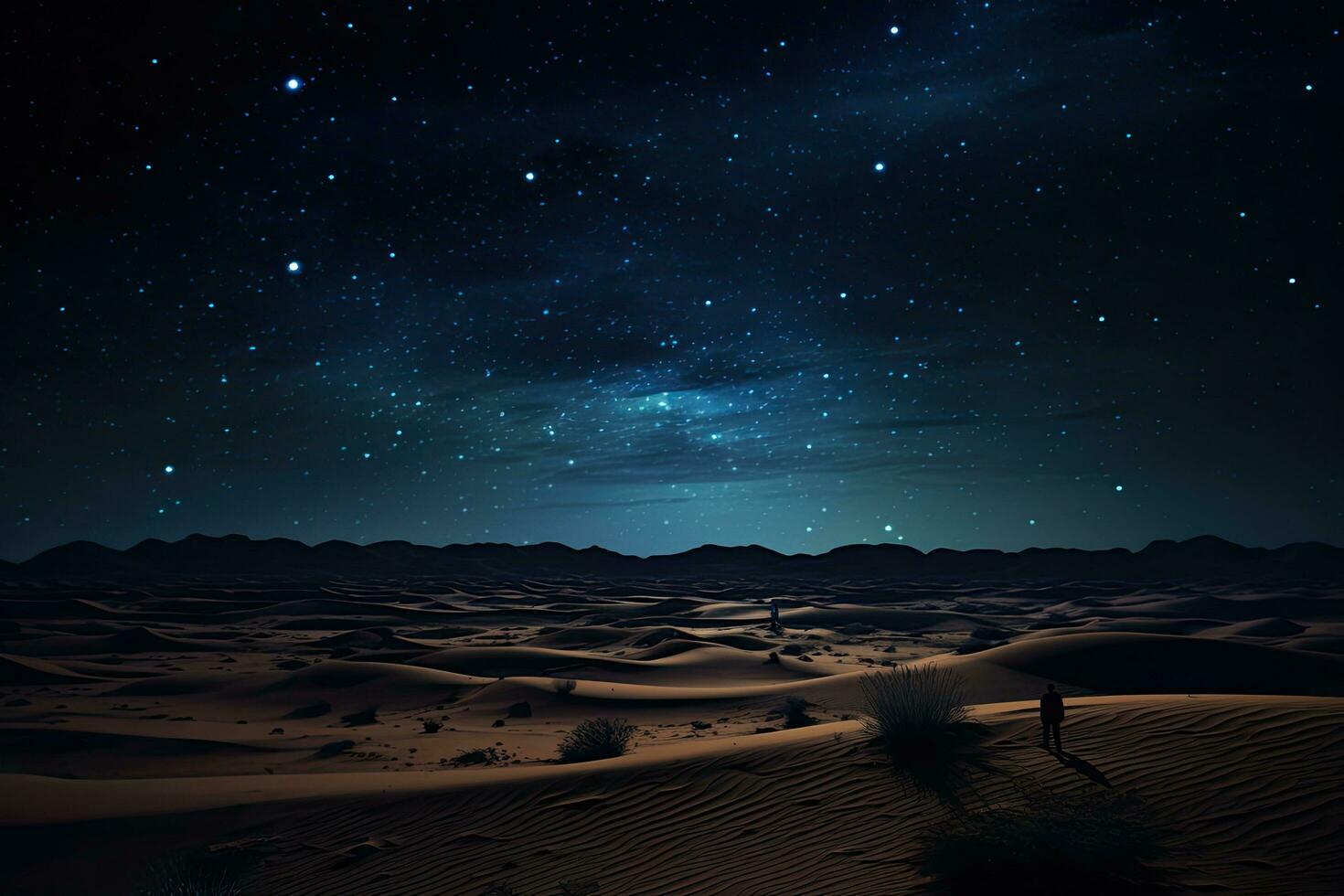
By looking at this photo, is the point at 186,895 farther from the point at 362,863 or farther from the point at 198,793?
the point at 198,793

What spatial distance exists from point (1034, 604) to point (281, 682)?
45.8m

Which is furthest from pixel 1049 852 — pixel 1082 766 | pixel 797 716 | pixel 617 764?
pixel 797 716

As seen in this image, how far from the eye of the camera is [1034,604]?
51375mm

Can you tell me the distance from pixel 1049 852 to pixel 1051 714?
2456 millimetres

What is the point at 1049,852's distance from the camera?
5.46 m

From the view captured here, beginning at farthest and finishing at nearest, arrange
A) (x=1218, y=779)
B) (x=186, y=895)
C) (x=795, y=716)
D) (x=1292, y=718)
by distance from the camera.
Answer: (x=795, y=716) → (x=1292, y=718) → (x=1218, y=779) → (x=186, y=895)

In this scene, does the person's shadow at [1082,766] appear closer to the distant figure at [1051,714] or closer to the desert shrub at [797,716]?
the distant figure at [1051,714]

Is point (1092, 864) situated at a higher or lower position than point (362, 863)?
higher

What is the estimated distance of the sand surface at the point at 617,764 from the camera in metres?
6.41

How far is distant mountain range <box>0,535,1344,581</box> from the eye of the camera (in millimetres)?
110188

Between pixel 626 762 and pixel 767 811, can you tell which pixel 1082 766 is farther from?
pixel 626 762

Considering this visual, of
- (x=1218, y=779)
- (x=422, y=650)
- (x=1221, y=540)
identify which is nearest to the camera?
(x=1218, y=779)

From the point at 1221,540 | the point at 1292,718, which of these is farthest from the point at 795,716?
the point at 1221,540

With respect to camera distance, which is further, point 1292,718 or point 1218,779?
point 1292,718
